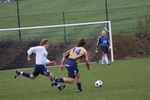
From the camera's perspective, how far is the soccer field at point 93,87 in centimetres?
1250

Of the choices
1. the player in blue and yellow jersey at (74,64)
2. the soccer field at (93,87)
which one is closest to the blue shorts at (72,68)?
the player in blue and yellow jersey at (74,64)

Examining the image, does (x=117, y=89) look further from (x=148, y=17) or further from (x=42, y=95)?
(x=148, y=17)

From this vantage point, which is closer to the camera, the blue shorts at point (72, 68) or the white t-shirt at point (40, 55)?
the blue shorts at point (72, 68)

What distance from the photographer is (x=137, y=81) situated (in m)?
15.0

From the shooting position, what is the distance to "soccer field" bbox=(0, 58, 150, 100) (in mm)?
12500

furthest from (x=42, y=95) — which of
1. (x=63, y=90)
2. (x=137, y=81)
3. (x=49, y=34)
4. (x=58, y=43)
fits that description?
(x=49, y=34)

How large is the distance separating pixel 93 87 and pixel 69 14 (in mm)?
23405

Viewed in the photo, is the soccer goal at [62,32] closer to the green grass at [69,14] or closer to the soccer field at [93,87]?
the green grass at [69,14]

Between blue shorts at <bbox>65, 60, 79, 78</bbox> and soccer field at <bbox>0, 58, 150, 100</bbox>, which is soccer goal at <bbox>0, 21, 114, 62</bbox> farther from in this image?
blue shorts at <bbox>65, 60, 79, 78</bbox>

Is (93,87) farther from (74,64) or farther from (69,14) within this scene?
(69,14)

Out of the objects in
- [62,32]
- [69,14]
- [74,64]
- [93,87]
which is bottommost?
[93,87]

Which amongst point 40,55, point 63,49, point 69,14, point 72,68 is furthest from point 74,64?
point 69,14

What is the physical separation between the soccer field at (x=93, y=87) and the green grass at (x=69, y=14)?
344 inches

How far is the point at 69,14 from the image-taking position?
3747 centimetres
